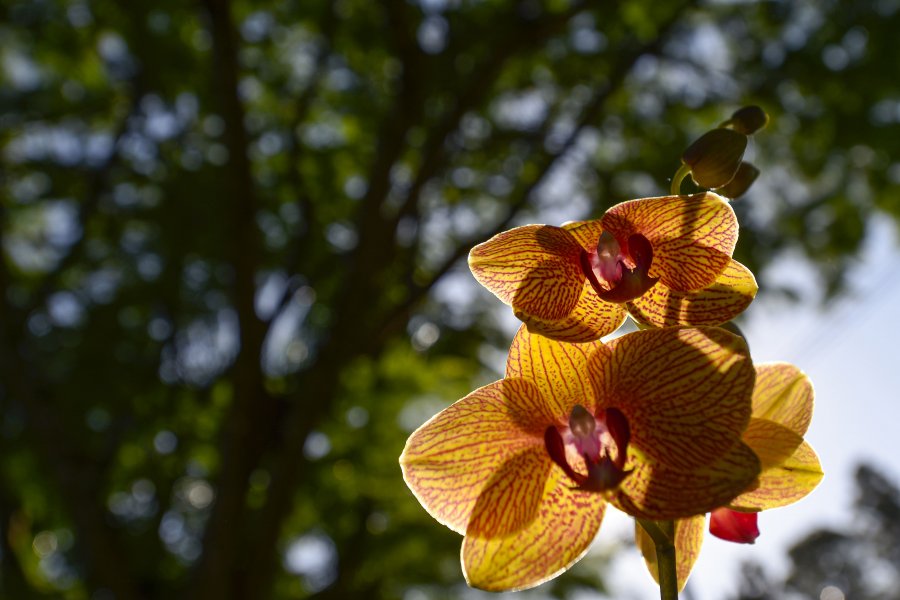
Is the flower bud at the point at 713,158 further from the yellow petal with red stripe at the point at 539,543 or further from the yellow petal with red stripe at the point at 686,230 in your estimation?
the yellow petal with red stripe at the point at 539,543

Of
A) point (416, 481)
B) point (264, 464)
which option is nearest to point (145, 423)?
point (264, 464)

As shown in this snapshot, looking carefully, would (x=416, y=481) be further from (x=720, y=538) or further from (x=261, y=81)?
(x=261, y=81)

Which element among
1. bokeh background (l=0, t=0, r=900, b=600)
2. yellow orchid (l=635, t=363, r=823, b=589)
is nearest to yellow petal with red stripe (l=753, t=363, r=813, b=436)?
yellow orchid (l=635, t=363, r=823, b=589)

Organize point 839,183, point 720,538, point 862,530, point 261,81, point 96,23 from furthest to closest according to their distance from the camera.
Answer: point 862,530 < point 261,81 < point 839,183 < point 96,23 < point 720,538

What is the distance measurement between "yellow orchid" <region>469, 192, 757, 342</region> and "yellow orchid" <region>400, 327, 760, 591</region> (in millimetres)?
26

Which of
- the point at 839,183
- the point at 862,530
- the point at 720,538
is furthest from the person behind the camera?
the point at 862,530

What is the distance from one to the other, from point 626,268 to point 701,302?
0.05 metres

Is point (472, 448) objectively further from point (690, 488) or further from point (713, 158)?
point (713, 158)

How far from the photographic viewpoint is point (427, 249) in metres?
4.29

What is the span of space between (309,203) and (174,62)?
91 centimetres

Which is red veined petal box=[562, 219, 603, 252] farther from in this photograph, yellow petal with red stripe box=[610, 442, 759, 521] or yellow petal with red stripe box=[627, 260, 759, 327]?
yellow petal with red stripe box=[610, 442, 759, 521]

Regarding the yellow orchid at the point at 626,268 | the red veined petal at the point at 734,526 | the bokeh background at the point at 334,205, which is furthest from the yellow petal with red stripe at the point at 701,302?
the bokeh background at the point at 334,205

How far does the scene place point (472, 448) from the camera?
48 centimetres

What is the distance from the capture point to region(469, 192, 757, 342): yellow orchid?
0.45m
